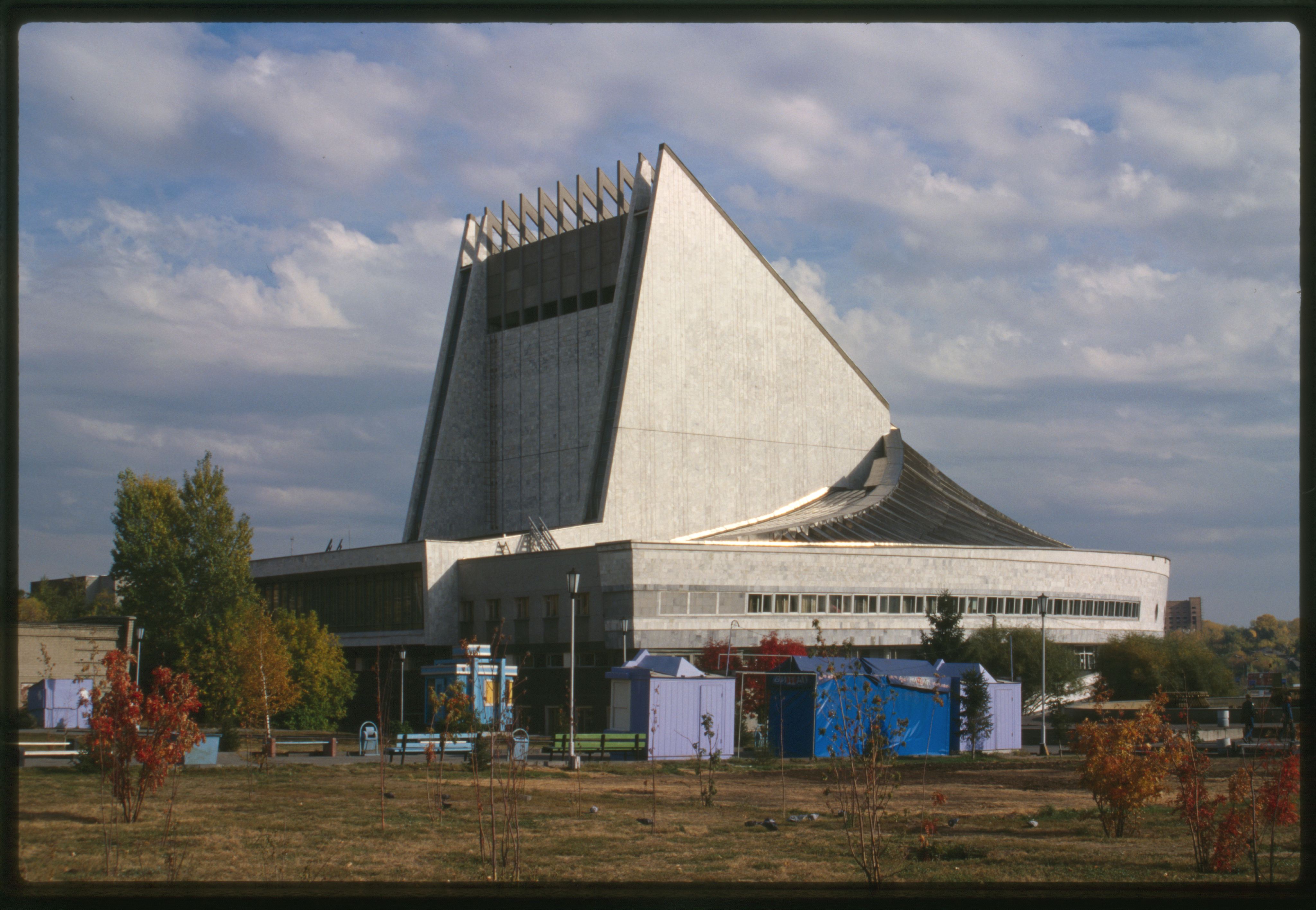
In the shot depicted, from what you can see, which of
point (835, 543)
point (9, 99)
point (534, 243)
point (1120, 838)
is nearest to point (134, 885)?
point (9, 99)

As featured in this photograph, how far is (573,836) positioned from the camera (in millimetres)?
12812

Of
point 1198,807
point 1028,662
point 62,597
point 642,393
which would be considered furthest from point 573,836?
point 62,597

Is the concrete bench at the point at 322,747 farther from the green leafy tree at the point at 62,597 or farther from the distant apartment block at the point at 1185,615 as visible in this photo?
the distant apartment block at the point at 1185,615

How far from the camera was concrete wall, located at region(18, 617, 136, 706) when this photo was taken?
3456cm

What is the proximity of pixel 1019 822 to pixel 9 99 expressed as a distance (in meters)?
14.6

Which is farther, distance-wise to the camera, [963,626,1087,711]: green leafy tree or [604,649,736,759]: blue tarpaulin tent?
[963,626,1087,711]: green leafy tree

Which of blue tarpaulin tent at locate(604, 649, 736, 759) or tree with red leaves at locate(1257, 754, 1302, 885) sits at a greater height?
tree with red leaves at locate(1257, 754, 1302, 885)

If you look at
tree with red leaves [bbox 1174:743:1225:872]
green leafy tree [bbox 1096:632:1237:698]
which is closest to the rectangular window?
tree with red leaves [bbox 1174:743:1225:872]

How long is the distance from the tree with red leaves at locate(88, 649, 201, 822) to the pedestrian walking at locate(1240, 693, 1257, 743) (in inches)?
928

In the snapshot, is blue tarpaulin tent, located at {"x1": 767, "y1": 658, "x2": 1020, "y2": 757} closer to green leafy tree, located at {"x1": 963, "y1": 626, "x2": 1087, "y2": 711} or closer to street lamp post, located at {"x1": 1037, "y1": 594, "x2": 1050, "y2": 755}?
street lamp post, located at {"x1": 1037, "y1": 594, "x2": 1050, "y2": 755}

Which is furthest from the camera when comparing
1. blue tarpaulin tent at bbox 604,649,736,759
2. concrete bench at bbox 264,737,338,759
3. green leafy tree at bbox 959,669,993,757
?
green leafy tree at bbox 959,669,993,757

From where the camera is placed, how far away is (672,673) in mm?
27781

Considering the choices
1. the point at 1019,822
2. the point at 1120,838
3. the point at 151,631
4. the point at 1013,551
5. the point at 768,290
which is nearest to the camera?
the point at 1120,838

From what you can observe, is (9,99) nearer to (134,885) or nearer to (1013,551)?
(134,885)
